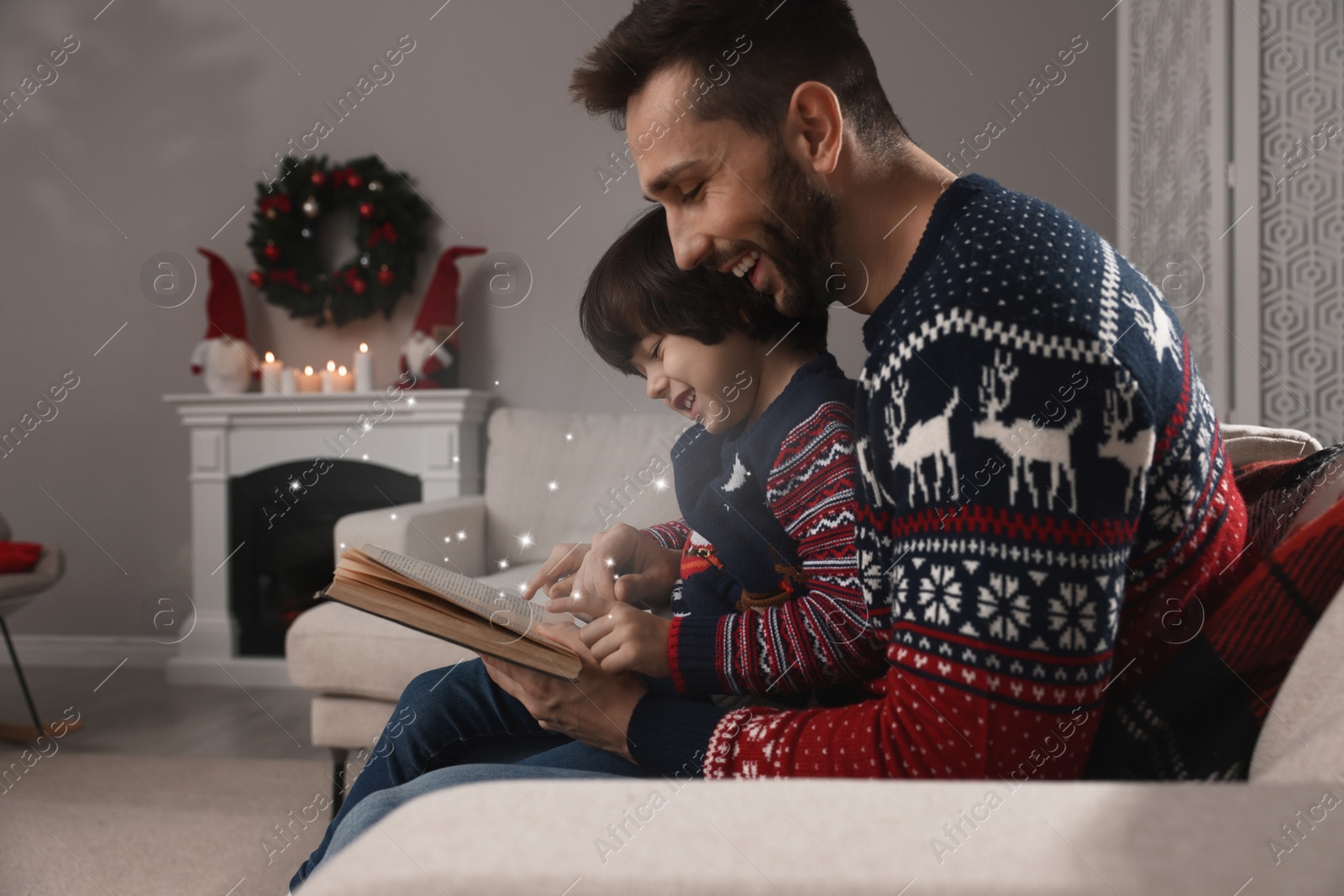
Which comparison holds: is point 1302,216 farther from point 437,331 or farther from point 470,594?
point 437,331

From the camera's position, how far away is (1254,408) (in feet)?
5.76

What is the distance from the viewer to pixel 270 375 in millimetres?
2926

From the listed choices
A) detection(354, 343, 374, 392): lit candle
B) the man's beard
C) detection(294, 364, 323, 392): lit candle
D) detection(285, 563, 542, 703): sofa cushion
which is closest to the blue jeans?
the man's beard

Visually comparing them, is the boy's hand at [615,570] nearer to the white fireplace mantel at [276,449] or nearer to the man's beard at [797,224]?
the man's beard at [797,224]

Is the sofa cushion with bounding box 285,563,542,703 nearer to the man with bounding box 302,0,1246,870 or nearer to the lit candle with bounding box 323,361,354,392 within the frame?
the man with bounding box 302,0,1246,870

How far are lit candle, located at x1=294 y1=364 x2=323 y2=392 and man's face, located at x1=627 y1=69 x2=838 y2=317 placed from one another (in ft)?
8.09

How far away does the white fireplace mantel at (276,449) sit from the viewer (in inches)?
107

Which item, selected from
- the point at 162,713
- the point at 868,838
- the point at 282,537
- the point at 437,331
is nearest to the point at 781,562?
the point at 868,838

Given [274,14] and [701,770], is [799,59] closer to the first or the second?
[701,770]

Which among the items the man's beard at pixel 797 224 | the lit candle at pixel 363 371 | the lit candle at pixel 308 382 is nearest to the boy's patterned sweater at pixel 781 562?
the man's beard at pixel 797 224

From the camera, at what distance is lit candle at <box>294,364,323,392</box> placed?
2.89 meters

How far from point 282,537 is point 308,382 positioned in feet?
1.66

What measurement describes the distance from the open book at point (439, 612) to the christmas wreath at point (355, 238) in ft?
7.76

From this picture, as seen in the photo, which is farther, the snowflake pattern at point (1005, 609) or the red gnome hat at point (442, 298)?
the red gnome hat at point (442, 298)
